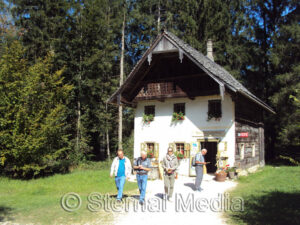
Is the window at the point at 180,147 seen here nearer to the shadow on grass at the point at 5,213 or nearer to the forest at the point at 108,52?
the forest at the point at 108,52

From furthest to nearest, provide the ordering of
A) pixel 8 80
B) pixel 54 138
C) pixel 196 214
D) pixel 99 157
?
pixel 99 157 → pixel 54 138 → pixel 8 80 → pixel 196 214

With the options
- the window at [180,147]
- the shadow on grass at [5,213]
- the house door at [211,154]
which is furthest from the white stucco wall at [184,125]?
the shadow on grass at [5,213]

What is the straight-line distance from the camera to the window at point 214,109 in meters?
15.9

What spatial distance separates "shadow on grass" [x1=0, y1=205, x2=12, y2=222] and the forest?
6.96m

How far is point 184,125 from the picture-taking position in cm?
1684

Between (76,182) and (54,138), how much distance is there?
3761mm

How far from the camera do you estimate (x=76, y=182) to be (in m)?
13.8

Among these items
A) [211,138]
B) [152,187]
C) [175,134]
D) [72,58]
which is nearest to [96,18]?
[72,58]

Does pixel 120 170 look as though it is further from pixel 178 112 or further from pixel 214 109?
pixel 178 112

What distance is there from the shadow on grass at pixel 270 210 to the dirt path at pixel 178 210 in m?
0.70

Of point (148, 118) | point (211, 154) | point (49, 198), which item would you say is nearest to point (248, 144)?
point (211, 154)

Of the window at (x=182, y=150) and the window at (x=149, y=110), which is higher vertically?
the window at (x=149, y=110)

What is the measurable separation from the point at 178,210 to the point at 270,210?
2.55 meters

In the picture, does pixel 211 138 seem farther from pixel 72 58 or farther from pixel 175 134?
pixel 72 58
